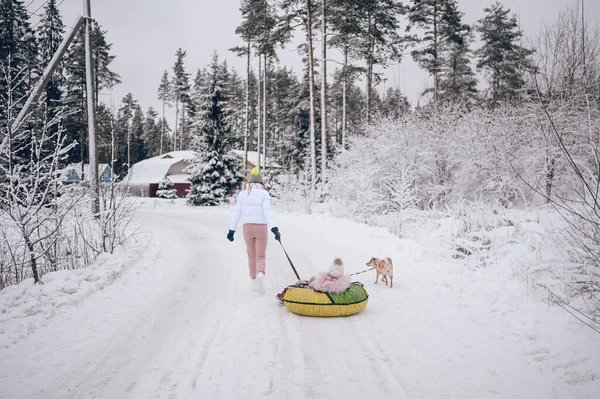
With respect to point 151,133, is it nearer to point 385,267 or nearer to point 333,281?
point 385,267

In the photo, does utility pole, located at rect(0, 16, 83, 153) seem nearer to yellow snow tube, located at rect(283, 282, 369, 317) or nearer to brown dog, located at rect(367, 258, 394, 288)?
yellow snow tube, located at rect(283, 282, 369, 317)

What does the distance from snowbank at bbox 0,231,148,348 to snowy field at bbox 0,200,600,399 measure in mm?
21

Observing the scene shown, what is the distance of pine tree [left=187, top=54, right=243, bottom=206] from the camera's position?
25.5 metres

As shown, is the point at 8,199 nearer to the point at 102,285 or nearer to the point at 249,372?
the point at 102,285

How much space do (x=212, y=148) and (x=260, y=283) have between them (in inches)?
861

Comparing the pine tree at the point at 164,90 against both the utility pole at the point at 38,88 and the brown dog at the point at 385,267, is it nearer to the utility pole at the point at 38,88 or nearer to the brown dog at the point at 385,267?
the utility pole at the point at 38,88

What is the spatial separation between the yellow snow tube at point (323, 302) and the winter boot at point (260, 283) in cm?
93

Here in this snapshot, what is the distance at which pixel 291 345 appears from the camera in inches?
141

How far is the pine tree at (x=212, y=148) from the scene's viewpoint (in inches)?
1003

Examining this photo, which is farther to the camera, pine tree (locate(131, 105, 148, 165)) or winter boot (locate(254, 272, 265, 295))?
pine tree (locate(131, 105, 148, 165))

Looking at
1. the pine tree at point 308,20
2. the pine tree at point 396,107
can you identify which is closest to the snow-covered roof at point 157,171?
the pine tree at point 396,107

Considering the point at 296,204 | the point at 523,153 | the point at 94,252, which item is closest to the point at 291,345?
the point at 94,252

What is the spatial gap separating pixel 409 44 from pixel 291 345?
23226 mm

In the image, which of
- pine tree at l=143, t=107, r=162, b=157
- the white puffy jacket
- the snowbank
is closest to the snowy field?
the snowbank
